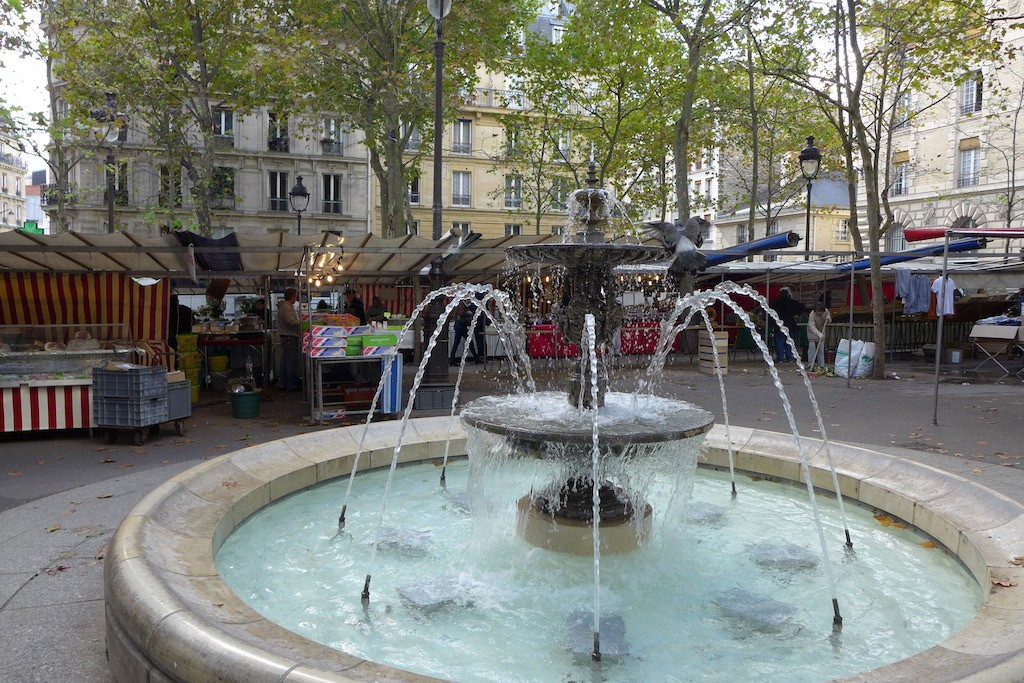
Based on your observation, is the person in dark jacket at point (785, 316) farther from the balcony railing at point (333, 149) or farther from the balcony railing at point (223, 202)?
the balcony railing at point (223, 202)

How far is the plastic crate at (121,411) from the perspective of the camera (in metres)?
7.91

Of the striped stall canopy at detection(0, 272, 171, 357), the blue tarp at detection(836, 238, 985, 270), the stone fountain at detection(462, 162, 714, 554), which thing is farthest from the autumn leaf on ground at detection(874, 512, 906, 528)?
the striped stall canopy at detection(0, 272, 171, 357)

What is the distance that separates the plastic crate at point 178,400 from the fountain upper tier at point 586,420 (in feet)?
16.1

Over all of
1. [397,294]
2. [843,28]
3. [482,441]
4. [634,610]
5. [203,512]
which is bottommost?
[634,610]

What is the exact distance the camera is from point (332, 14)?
16484mm

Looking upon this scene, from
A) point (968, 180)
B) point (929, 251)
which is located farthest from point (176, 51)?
point (968, 180)

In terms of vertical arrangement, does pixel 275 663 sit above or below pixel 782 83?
below

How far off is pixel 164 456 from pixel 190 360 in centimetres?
473

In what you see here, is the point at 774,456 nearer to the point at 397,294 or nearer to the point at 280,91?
the point at 397,294

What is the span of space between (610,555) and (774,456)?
2.27 m

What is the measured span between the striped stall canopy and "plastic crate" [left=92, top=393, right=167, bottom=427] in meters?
2.60

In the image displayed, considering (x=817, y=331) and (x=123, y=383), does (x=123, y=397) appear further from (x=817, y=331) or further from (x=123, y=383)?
(x=817, y=331)

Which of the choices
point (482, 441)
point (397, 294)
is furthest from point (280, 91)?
point (482, 441)

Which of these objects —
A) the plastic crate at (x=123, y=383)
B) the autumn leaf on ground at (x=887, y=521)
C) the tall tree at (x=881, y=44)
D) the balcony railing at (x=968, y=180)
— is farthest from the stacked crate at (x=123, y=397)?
the balcony railing at (x=968, y=180)
